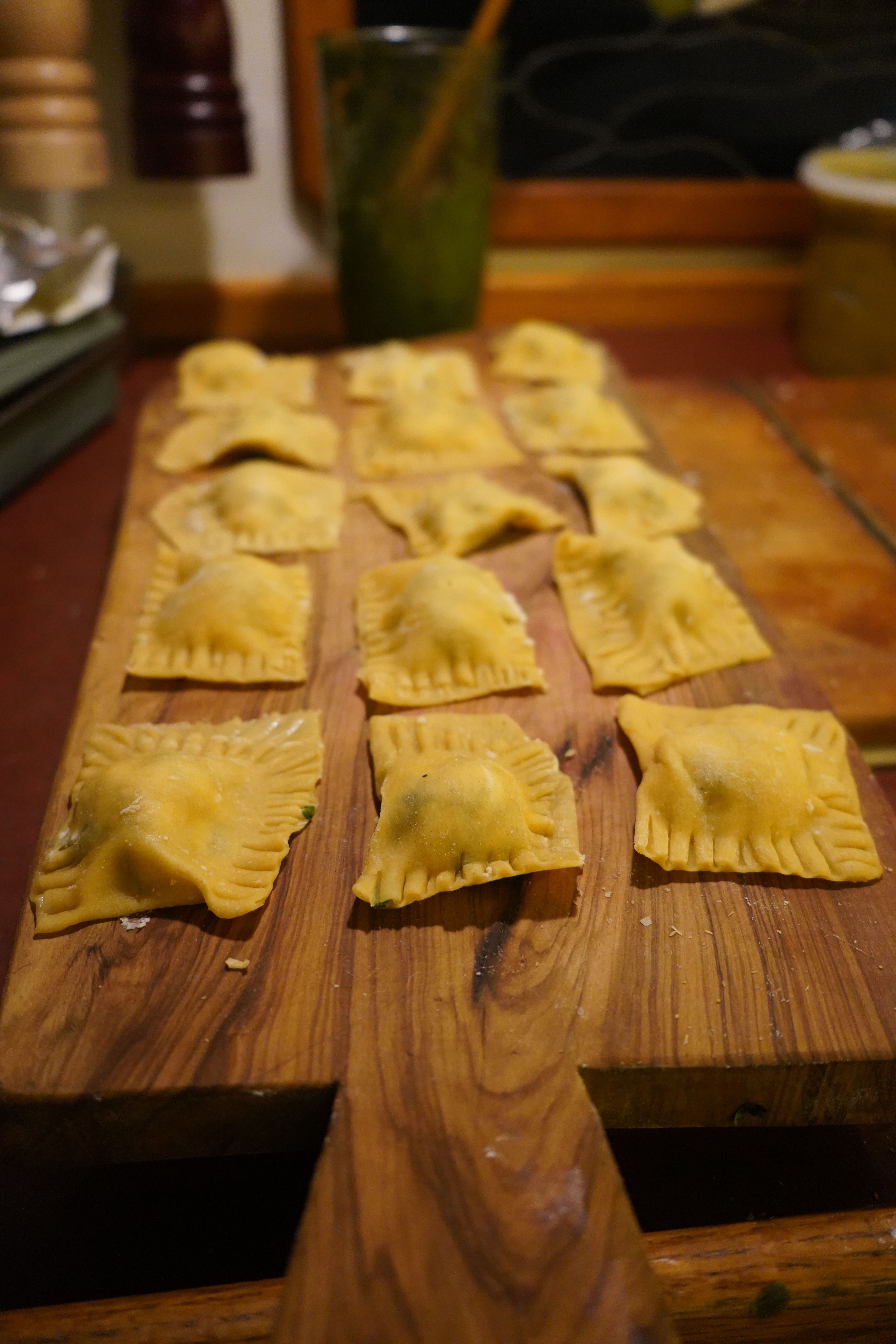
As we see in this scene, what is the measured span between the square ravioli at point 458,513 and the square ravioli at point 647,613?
125 millimetres

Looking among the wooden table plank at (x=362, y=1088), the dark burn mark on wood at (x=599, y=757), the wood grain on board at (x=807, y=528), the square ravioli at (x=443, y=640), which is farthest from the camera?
the wood grain on board at (x=807, y=528)

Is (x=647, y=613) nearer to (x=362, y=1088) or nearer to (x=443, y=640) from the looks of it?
(x=443, y=640)

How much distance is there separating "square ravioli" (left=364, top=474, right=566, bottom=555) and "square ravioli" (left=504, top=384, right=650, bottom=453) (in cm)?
25

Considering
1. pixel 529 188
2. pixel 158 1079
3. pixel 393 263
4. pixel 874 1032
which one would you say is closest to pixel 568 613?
pixel 874 1032

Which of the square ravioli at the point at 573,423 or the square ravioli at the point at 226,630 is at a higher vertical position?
the square ravioli at the point at 573,423

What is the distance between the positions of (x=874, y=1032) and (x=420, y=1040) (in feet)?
1.42

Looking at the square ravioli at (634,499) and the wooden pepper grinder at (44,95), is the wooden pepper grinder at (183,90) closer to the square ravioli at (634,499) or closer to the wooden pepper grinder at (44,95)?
the wooden pepper grinder at (44,95)

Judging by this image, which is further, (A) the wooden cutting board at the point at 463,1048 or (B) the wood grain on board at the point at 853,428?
(B) the wood grain on board at the point at 853,428

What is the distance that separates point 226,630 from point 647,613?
0.62 meters

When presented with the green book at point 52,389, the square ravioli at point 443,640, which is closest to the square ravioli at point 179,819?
the square ravioli at point 443,640

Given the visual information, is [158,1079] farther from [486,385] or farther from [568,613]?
[486,385]

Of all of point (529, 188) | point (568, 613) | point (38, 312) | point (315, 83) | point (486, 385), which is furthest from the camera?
point (529, 188)

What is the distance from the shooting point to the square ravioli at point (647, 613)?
57.4 inches

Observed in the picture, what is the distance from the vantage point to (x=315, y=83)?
8.45ft
